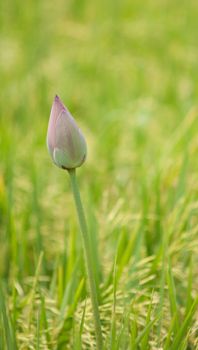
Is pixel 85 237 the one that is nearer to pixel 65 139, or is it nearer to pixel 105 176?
pixel 65 139

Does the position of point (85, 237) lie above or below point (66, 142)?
below

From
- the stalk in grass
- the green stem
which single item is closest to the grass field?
the green stem

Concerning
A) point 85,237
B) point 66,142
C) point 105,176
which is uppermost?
point 105,176

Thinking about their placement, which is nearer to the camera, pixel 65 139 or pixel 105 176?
pixel 65 139

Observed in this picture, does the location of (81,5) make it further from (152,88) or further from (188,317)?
(188,317)

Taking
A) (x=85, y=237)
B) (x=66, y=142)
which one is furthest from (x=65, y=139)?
(x=85, y=237)

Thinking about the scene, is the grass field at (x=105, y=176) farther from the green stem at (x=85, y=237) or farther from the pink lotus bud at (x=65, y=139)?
the pink lotus bud at (x=65, y=139)
